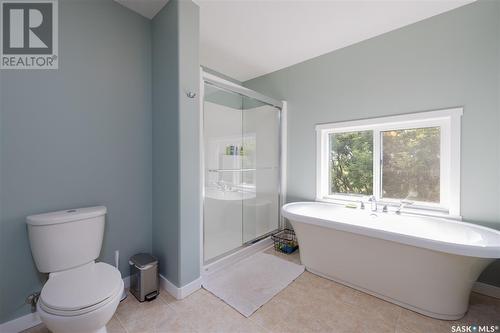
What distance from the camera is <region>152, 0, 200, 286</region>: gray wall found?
5.74 feet

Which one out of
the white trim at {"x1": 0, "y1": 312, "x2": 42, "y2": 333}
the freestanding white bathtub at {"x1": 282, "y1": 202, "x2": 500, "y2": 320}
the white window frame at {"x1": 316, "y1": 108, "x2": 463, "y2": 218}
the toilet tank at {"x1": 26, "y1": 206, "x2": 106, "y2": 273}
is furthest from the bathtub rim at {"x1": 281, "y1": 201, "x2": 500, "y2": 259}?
the white trim at {"x1": 0, "y1": 312, "x2": 42, "y2": 333}

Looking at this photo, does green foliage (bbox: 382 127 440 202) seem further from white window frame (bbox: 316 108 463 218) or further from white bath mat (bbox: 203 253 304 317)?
white bath mat (bbox: 203 253 304 317)

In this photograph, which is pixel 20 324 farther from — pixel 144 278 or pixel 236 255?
pixel 236 255

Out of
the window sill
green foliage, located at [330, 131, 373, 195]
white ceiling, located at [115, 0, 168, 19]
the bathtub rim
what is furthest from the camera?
green foliage, located at [330, 131, 373, 195]

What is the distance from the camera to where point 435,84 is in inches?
78.4

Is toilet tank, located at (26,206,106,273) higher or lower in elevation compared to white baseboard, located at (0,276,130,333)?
higher

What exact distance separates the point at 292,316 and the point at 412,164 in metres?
1.96

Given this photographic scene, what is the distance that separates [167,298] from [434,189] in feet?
9.04

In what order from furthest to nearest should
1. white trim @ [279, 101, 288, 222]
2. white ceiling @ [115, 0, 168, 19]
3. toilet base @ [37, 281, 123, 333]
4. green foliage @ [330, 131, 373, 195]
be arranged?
white trim @ [279, 101, 288, 222], green foliage @ [330, 131, 373, 195], white ceiling @ [115, 0, 168, 19], toilet base @ [37, 281, 123, 333]

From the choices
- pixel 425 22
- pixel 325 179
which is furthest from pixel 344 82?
pixel 325 179

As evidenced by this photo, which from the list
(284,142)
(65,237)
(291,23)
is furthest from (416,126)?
(65,237)

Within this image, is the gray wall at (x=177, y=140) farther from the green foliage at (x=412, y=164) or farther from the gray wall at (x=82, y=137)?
the green foliage at (x=412, y=164)

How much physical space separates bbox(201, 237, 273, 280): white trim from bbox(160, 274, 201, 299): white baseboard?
0.52 ft

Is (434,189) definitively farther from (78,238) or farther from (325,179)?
(78,238)
